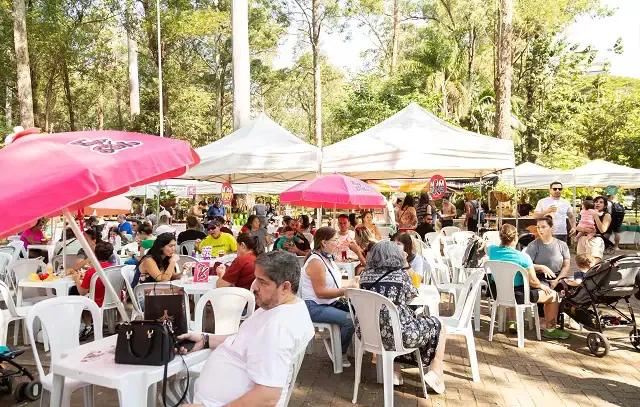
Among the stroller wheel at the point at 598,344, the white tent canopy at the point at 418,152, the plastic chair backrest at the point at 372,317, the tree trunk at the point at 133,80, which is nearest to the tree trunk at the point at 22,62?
the tree trunk at the point at 133,80

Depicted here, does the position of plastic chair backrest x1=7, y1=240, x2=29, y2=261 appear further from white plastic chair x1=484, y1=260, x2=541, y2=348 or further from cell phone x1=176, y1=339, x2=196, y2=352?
white plastic chair x1=484, y1=260, x2=541, y2=348

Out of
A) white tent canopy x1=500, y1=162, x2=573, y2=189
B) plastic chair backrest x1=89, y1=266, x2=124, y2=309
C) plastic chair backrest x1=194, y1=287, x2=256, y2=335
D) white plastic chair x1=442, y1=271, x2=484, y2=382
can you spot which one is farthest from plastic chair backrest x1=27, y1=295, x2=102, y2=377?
white tent canopy x1=500, y1=162, x2=573, y2=189

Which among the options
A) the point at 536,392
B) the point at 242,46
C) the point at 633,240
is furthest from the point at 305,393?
the point at 633,240

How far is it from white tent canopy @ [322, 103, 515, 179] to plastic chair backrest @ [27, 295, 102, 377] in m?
3.95

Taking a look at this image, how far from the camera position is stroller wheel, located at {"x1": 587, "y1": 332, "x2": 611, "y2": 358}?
5.39 m

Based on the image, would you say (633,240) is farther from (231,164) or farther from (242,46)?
(231,164)

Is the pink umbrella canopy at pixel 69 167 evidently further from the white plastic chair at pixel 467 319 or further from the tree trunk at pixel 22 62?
the tree trunk at pixel 22 62

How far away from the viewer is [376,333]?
13.8 ft

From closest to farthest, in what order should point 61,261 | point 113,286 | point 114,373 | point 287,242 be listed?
1. point 114,373
2. point 113,286
3. point 287,242
4. point 61,261

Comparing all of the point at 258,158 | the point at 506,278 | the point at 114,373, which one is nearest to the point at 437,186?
the point at 258,158

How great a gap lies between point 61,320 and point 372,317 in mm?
2351

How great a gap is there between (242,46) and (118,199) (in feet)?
18.4

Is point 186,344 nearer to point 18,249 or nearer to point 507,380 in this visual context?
point 507,380

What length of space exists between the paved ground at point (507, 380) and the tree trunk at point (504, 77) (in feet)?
32.4
